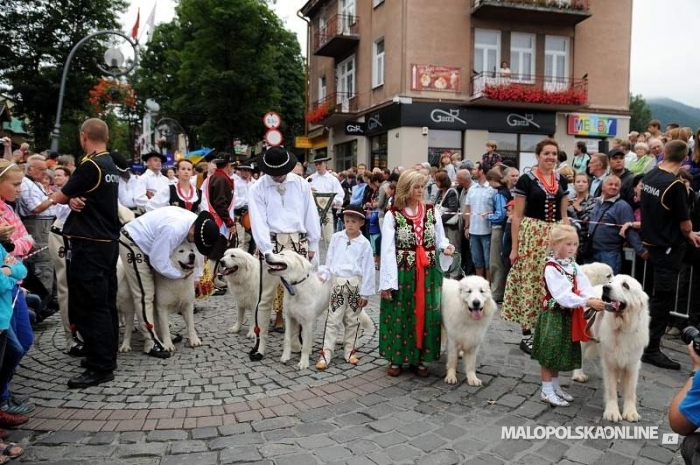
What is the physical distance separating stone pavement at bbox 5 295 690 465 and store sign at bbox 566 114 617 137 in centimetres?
2024

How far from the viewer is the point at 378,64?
2477cm

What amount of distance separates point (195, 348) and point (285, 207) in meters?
2.05

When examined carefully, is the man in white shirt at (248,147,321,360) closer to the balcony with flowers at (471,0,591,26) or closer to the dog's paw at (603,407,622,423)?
the dog's paw at (603,407,622,423)

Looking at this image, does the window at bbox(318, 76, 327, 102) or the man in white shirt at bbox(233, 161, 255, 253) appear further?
the window at bbox(318, 76, 327, 102)

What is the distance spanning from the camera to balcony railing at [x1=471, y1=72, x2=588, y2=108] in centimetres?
2220

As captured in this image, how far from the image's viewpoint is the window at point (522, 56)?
76.8ft

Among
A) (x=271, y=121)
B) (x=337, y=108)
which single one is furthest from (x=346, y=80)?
(x=271, y=121)

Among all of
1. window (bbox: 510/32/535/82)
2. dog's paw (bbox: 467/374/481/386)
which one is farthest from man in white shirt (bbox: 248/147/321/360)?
window (bbox: 510/32/535/82)

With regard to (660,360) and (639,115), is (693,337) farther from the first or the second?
(639,115)

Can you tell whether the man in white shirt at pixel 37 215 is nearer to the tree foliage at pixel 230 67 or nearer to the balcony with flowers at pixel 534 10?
the balcony with flowers at pixel 534 10

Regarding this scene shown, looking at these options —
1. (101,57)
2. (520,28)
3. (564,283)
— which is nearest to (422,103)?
(520,28)

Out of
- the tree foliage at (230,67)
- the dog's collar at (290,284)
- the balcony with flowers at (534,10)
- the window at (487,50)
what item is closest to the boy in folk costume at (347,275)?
the dog's collar at (290,284)

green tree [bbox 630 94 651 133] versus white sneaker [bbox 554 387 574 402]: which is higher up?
green tree [bbox 630 94 651 133]

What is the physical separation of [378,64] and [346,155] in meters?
5.87
